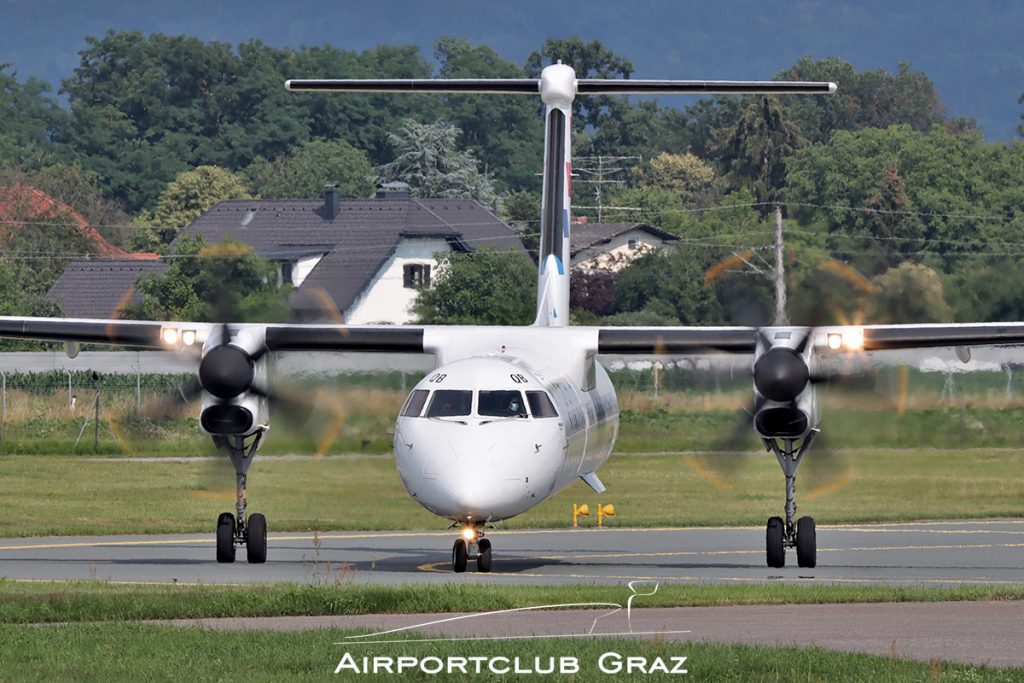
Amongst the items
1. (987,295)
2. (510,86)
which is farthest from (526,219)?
(510,86)

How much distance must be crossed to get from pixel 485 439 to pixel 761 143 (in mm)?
105009

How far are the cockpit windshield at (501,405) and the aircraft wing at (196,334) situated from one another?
3.62m

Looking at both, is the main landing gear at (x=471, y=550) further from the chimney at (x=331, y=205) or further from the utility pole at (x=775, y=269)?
the chimney at (x=331, y=205)

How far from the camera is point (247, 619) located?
1880 centimetres

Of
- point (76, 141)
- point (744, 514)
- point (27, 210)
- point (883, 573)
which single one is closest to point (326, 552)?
point (883, 573)

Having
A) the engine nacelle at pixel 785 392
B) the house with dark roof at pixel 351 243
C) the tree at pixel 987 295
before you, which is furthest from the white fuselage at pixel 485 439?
the house with dark roof at pixel 351 243

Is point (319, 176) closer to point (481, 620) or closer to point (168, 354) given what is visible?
point (168, 354)

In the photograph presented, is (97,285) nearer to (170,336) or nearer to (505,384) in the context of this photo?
(170,336)

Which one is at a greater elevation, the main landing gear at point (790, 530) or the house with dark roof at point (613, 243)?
the house with dark roof at point (613, 243)

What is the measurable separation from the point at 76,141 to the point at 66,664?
13092cm

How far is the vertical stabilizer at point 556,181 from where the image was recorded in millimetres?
29203

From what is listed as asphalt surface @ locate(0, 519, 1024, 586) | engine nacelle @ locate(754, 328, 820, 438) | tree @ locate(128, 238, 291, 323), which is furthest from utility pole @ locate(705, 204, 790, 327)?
tree @ locate(128, 238, 291, 323)

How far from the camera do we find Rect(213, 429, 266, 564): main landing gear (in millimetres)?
25766

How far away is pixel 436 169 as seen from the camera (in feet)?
368
